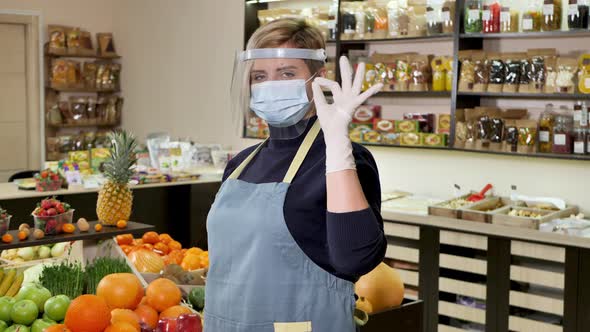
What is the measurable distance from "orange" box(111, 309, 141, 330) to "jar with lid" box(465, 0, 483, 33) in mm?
3220

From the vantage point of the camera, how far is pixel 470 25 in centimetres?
479

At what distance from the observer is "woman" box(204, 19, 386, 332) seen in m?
1.55

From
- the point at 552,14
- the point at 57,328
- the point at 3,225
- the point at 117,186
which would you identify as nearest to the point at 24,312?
the point at 57,328

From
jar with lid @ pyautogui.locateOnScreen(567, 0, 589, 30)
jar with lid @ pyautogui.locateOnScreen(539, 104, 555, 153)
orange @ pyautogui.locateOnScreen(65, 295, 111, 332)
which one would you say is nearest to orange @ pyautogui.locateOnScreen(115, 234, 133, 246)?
orange @ pyautogui.locateOnScreen(65, 295, 111, 332)

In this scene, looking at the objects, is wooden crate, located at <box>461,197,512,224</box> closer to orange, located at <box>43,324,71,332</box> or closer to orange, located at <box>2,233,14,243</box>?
orange, located at <box>2,233,14,243</box>

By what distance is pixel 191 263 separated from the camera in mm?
3137

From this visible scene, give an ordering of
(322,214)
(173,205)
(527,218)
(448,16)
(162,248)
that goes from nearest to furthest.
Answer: (322,214) < (162,248) < (527,218) < (448,16) < (173,205)

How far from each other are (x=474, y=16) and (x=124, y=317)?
3.28 metres

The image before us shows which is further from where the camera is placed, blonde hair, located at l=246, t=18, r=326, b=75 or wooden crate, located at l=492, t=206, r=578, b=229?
wooden crate, located at l=492, t=206, r=578, b=229

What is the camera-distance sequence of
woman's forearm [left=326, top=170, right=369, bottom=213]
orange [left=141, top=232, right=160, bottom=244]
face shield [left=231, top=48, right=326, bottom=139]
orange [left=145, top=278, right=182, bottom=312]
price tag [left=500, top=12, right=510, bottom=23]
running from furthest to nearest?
price tag [left=500, top=12, right=510, bottom=23] < orange [left=141, top=232, right=160, bottom=244] < orange [left=145, top=278, right=182, bottom=312] < face shield [left=231, top=48, right=326, bottom=139] < woman's forearm [left=326, top=170, right=369, bottom=213]

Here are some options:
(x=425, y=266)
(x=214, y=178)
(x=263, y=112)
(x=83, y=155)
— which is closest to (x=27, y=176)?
(x=83, y=155)

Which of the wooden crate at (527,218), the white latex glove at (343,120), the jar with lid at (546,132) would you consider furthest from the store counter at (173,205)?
the white latex glove at (343,120)

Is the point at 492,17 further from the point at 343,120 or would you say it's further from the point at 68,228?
the point at 343,120

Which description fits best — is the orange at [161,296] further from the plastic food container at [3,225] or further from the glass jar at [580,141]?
the glass jar at [580,141]
